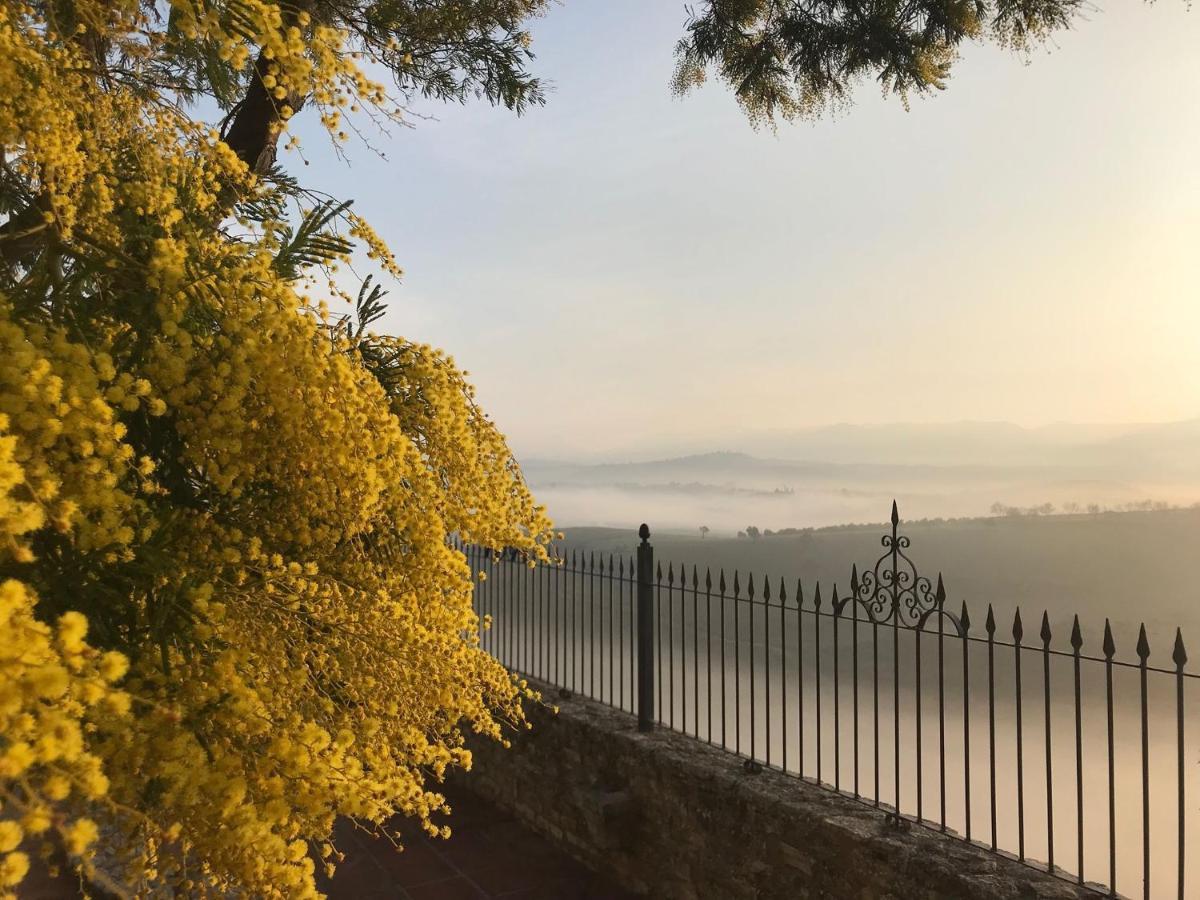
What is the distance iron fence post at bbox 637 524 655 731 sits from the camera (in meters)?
6.16

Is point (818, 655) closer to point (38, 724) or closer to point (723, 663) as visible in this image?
point (723, 663)

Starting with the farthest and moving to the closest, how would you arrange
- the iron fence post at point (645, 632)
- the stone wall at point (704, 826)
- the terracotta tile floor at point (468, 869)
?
1. the iron fence post at point (645, 632)
2. the terracotta tile floor at point (468, 869)
3. the stone wall at point (704, 826)

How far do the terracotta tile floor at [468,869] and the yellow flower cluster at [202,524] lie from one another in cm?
382

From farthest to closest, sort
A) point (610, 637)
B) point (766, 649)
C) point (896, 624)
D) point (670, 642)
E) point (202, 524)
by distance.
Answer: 1. point (610, 637)
2. point (670, 642)
3. point (766, 649)
4. point (896, 624)
5. point (202, 524)

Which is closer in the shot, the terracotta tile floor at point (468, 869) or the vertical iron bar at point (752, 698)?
the vertical iron bar at point (752, 698)

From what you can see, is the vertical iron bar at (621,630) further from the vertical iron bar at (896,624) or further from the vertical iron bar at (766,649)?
the vertical iron bar at (896,624)

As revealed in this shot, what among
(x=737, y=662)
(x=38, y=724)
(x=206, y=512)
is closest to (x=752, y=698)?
(x=737, y=662)

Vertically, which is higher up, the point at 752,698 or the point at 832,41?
the point at 832,41

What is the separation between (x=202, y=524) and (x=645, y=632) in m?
4.60

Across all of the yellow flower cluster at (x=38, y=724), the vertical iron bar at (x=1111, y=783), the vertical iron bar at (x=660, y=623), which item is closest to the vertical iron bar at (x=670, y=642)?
the vertical iron bar at (x=660, y=623)

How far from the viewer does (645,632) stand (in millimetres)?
6258

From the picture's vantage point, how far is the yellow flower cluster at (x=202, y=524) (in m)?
1.44

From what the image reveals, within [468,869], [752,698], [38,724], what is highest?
[38,724]

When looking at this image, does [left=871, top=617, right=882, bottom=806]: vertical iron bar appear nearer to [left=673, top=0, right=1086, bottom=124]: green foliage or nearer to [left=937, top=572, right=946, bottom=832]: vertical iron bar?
[left=937, top=572, right=946, bottom=832]: vertical iron bar
